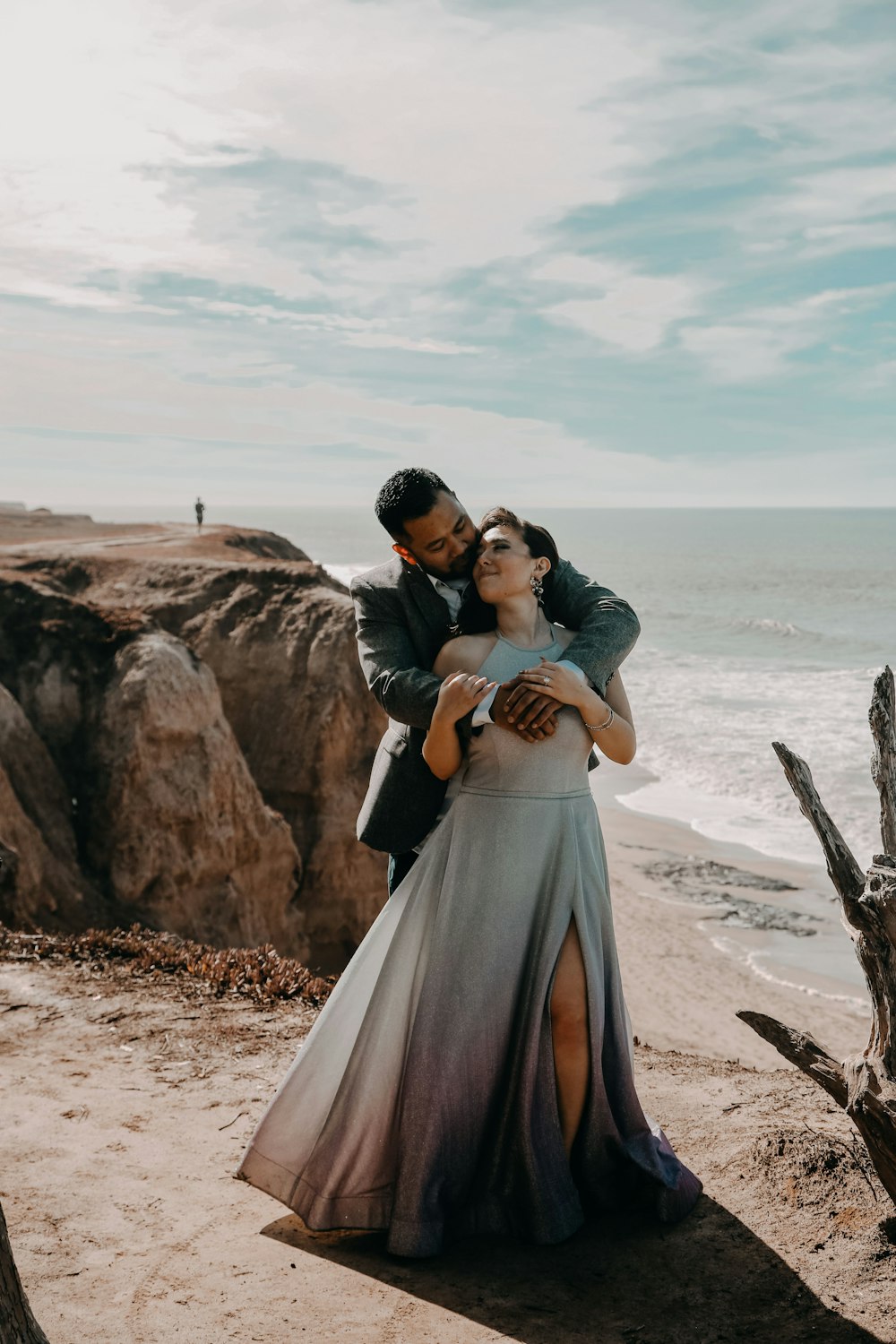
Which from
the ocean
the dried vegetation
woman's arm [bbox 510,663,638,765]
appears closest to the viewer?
woman's arm [bbox 510,663,638,765]

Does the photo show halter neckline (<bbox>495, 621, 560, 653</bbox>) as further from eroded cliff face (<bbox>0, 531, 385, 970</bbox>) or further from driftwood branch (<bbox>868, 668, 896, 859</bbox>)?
eroded cliff face (<bbox>0, 531, 385, 970</bbox>)

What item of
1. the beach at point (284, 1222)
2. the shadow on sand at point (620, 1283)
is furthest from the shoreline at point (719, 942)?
the shadow on sand at point (620, 1283)

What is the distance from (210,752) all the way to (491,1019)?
7211 millimetres

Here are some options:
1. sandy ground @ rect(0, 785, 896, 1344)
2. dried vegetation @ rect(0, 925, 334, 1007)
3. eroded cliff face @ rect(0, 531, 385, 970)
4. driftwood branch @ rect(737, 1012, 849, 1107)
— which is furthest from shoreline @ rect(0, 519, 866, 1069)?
driftwood branch @ rect(737, 1012, 849, 1107)

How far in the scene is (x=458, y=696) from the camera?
3658mm

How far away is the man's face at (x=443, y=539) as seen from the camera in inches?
150

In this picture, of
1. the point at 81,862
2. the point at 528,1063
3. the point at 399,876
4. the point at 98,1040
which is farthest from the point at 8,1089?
the point at 81,862

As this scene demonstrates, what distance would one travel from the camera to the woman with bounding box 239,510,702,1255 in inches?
153

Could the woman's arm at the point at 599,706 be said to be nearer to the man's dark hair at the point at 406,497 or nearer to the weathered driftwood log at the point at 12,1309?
the man's dark hair at the point at 406,497

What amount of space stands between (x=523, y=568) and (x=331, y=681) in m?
9.47

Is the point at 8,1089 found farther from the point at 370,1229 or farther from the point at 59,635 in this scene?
the point at 59,635

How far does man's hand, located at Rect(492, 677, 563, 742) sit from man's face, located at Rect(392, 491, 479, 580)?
0.51 metres

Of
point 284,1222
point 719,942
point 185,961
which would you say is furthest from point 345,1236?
point 719,942

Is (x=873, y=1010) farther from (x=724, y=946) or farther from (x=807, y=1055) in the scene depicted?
(x=724, y=946)
